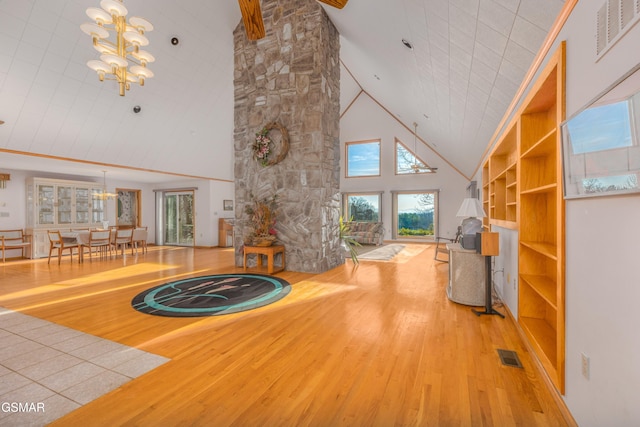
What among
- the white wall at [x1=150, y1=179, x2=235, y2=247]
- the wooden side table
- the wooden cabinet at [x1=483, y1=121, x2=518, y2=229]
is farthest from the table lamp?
the white wall at [x1=150, y1=179, x2=235, y2=247]

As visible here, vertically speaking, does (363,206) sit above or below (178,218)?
above

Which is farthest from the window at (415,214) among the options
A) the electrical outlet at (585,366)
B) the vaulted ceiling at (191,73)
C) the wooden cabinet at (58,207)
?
the wooden cabinet at (58,207)

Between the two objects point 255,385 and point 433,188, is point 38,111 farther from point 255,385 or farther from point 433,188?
point 433,188

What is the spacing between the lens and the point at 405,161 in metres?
10.9

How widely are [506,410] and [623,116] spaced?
1.59 meters

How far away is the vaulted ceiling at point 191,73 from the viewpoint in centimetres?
255

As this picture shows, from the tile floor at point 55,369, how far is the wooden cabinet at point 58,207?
662cm

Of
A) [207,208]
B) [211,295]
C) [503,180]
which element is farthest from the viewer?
[207,208]

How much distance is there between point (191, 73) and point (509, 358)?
7.15m

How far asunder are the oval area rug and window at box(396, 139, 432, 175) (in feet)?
25.2

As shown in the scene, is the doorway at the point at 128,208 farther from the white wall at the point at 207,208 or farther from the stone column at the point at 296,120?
the stone column at the point at 296,120

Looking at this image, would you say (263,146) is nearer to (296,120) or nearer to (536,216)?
(296,120)

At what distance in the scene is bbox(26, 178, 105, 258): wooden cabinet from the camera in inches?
305

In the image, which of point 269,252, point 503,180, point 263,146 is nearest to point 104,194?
point 263,146
